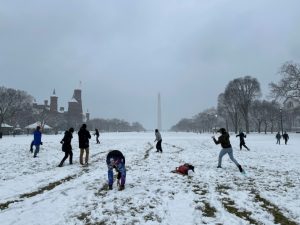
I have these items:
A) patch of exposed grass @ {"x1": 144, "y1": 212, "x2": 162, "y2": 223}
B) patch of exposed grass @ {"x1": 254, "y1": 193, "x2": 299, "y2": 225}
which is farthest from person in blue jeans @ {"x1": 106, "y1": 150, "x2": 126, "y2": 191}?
patch of exposed grass @ {"x1": 254, "y1": 193, "x2": 299, "y2": 225}

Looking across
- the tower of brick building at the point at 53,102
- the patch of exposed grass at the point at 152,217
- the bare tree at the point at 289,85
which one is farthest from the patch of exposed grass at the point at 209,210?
the tower of brick building at the point at 53,102

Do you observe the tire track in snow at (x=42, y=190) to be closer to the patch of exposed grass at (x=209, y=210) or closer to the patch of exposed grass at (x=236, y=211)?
the patch of exposed grass at (x=209, y=210)

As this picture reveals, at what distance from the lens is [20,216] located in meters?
6.98

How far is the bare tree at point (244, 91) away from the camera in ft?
234

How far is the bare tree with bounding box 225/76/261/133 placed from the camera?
234ft

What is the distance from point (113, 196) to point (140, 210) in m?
1.65

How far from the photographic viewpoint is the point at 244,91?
72.4 meters

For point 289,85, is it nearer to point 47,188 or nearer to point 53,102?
point 47,188

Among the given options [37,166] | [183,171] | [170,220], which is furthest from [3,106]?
[170,220]

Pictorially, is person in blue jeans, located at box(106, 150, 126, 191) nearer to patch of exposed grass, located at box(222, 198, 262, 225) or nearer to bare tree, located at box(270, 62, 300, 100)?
patch of exposed grass, located at box(222, 198, 262, 225)

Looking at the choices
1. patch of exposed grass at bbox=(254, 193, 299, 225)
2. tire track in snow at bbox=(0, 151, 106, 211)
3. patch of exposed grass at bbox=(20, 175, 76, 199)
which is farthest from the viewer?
patch of exposed grass at bbox=(20, 175, 76, 199)

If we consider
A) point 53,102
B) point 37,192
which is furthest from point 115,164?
point 53,102

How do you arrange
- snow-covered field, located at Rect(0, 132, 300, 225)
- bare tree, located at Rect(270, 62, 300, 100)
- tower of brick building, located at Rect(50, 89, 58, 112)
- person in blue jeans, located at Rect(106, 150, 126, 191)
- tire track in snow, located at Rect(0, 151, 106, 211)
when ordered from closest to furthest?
snow-covered field, located at Rect(0, 132, 300, 225) < tire track in snow, located at Rect(0, 151, 106, 211) < person in blue jeans, located at Rect(106, 150, 126, 191) < bare tree, located at Rect(270, 62, 300, 100) < tower of brick building, located at Rect(50, 89, 58, 112)

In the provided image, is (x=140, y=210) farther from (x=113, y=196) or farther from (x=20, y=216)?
(x=20, y=216)
